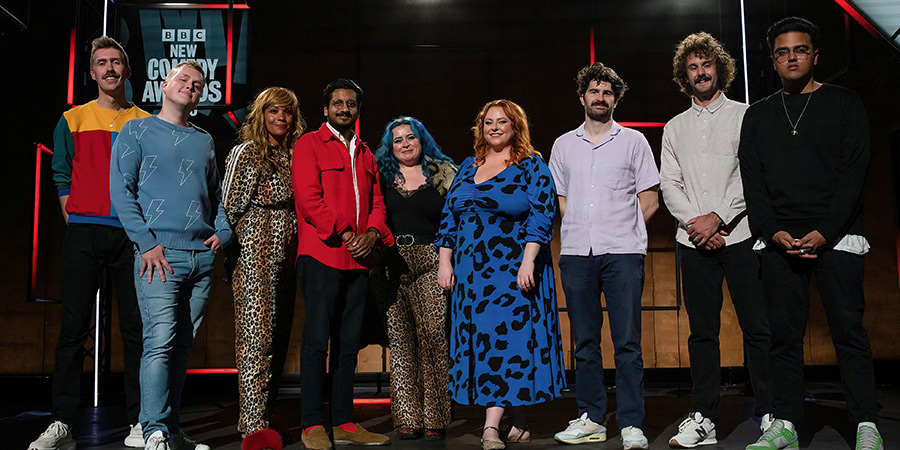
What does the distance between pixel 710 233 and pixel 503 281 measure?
95 cm

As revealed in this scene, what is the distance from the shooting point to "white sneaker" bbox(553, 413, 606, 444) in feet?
10.6

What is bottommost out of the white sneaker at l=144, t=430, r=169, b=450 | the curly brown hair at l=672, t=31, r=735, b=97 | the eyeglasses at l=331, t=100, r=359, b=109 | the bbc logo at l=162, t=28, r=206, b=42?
the white sneaker at l=144, t=430, r=169, b=450

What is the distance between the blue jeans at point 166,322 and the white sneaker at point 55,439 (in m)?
0.60

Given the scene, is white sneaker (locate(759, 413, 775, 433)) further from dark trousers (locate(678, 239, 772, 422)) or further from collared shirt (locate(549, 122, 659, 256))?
collared shirt (locate(549, 122, 659, 256))

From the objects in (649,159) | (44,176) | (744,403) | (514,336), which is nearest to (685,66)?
(649,159)

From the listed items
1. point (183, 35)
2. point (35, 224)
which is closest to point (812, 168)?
point (183, 35)

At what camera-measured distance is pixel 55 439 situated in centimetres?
312

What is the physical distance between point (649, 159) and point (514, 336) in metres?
1.07

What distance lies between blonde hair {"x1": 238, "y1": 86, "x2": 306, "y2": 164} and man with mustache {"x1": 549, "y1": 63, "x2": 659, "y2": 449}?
1.36 meters

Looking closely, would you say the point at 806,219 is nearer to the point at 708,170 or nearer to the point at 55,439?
the point at 708,170

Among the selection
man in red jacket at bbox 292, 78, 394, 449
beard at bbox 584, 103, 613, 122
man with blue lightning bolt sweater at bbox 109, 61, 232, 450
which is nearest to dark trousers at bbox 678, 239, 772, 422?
beard at bbox 584, 103, 613, 122

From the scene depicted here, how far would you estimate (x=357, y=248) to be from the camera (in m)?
3.16

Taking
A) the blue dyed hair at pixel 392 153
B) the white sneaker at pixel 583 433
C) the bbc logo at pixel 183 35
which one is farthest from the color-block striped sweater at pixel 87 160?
the white sneaker at pixel 583 433

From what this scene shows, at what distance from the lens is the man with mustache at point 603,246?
10.6 feet
